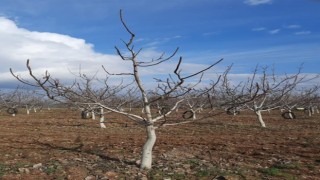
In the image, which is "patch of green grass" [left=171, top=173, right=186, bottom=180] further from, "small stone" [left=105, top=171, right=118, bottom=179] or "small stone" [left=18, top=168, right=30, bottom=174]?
"small stone" [left=18, top=168, right=30, bottom=174]

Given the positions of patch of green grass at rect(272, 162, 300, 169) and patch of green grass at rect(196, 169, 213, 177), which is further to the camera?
patch of green grass at rect(272, 162, 300, 169)

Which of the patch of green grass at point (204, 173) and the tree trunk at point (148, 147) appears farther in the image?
the tree trunk at point (148, 147)

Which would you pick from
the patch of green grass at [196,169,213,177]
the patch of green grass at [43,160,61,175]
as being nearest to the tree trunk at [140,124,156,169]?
the patch of green grass at [196,169,213,177]

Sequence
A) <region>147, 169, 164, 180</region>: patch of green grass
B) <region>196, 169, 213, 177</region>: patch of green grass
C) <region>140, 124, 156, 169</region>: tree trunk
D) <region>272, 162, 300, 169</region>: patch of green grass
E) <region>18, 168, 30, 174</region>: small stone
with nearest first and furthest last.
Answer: <region>147, 169, 164, 180</region>: patch of green grass → <region>196, 169, 213, 177</region>: patch of green grass → <region>18, 168, 30, 174</region>: small stone → <region>140, 124, 156, 169</region>: tree trunk → <region>272, 162, 300, 169</region>: patch of green grass

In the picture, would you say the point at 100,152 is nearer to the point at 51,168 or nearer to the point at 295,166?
the point at 51,168

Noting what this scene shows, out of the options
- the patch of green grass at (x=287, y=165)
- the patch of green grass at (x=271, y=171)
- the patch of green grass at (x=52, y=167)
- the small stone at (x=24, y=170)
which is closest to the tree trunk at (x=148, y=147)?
the patch of green grass at (x=52, y=167)

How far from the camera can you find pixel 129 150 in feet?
44.5

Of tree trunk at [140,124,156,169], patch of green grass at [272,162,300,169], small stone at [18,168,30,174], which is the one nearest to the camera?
small stone at [18,168,30,174]

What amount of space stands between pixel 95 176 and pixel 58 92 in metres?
2.17

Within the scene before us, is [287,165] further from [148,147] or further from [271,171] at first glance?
[148,147]

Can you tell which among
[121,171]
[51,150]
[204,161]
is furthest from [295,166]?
[51,150]

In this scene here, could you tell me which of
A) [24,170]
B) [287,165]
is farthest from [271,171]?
[24,170]

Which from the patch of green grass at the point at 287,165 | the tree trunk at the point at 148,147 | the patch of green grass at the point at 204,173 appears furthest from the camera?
the patch of green grass at the point at 287,165

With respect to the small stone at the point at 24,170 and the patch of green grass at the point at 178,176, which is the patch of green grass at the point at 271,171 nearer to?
the patch of green grass at the point at 178,176
